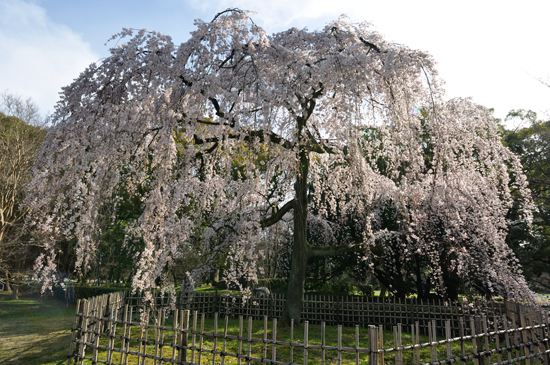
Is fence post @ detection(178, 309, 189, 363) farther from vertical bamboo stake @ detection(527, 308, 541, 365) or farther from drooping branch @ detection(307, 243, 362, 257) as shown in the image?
drooping branch @ detection(307, 243, 362, 257)

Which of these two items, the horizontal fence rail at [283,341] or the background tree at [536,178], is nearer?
the horizontal fence rail at [283,341]

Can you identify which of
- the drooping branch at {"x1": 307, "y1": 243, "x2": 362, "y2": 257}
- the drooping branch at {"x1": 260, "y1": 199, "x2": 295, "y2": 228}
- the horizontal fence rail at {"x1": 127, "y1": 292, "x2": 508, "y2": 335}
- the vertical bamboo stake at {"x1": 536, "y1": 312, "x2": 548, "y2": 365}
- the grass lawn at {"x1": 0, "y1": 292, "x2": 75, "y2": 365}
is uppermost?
the drooping branch at {"x1": 260, "y1": 199, "x2": 295, "y2": 228}

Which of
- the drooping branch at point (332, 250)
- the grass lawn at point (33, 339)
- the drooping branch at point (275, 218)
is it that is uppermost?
the drooping branch at point (275, 218)

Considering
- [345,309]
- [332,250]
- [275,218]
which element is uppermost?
[275,218]

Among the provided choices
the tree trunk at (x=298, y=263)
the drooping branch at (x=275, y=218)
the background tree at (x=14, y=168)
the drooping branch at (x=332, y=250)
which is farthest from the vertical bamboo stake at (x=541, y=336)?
the background tree at (x=14, y=168)

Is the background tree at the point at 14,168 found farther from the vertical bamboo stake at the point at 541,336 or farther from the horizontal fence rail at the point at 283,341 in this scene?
the vertical bamboo stake at the point at 541,336

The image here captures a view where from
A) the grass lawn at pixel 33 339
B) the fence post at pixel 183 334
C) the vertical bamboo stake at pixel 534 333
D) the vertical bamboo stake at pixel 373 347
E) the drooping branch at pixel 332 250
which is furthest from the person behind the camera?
the drooping branch at pixel 332 250

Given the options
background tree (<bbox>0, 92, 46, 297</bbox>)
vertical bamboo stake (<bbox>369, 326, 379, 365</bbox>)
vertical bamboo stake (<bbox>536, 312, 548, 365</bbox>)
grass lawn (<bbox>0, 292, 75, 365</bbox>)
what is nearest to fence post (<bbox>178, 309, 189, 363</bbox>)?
vertical bamboo stake (<bbox>369, 326, 379, 365</bbox>)

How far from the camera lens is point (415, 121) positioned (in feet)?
19.6

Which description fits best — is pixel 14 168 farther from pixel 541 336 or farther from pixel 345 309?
pixel 541 336

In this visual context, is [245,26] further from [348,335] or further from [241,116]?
[348,335]

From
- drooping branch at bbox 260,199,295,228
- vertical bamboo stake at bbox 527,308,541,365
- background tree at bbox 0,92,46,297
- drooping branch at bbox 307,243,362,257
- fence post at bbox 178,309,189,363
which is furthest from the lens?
background tree at bbox 0,92,46,297

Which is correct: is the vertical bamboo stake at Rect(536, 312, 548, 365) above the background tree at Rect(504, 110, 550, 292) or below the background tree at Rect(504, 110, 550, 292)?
below

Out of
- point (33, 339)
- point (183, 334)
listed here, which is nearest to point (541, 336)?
point (183, 334)
